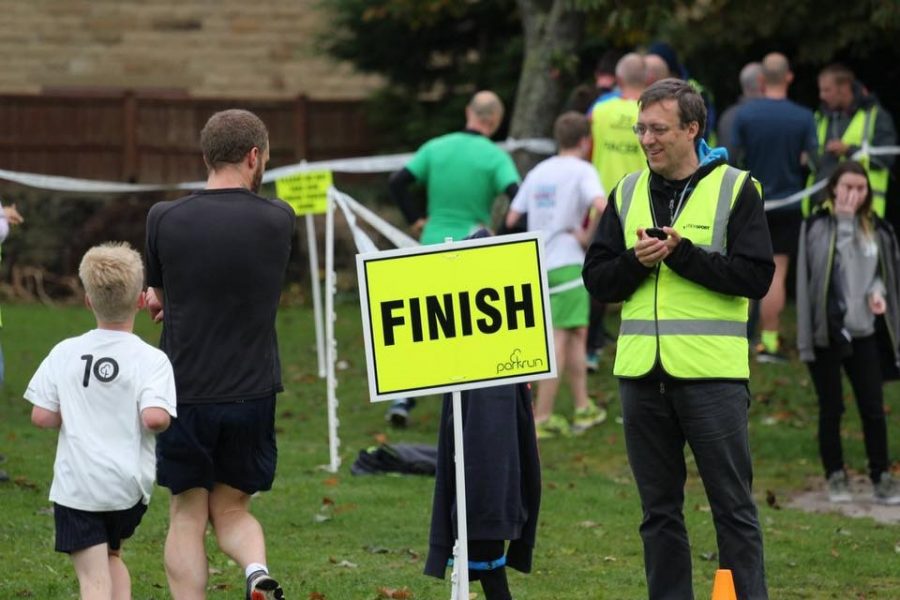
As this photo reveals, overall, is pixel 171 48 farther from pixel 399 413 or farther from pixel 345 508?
pixel 345 508

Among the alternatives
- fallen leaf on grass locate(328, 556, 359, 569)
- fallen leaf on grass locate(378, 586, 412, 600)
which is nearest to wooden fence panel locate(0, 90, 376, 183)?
fallen leaf on grass locate(328, 556, 359, 569)

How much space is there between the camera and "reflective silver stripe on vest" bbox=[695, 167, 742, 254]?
6.16 metres

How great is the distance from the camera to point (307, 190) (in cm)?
1227

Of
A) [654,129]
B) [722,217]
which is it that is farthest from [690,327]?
[654,129]

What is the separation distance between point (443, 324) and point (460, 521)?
0.73m

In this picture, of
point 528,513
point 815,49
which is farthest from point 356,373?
point 528,513

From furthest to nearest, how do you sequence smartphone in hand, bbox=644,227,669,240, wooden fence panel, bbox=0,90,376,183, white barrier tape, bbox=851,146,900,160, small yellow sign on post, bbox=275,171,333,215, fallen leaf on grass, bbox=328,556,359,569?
wooden fence panel, bbox=0,90,376,183 < white barrier tape, bbox=851,146,900,160 < small yellow sign on post, bbox=275,171,333,215 < fallen leaf on grass, bbox=328,556,359,569 < smartphone in hand, bbox=644,227,669,240

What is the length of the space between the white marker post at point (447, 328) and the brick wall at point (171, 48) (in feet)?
62.9

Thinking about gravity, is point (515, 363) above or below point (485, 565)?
above

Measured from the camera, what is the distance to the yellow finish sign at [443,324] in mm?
6188

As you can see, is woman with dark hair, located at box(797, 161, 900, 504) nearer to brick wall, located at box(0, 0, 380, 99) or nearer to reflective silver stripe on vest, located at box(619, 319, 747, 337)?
reflective silver stripe on vest, located at box(619, 319, 747, 337)

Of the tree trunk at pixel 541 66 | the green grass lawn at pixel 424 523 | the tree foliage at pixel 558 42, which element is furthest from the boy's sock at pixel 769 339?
the tree trunk at pixel 541 66

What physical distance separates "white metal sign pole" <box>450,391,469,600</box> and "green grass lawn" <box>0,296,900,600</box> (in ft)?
4.16

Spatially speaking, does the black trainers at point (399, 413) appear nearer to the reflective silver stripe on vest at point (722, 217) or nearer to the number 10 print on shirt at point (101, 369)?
the reflective silver stripe on vest at point (722, 217)
